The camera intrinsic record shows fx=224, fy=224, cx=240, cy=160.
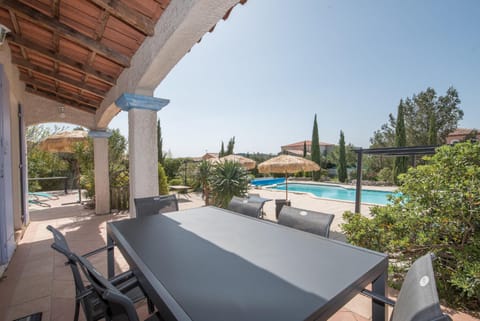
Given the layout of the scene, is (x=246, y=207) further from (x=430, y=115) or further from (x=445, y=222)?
(x=430, y=115)

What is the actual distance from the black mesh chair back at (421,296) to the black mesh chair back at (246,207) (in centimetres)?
184

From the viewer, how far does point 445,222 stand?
2361mm

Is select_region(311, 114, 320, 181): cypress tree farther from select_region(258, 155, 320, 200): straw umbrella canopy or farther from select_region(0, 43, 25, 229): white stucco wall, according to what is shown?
select_region(0, 43, 25, 229): white stucco wall

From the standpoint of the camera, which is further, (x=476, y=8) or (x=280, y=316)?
(x=476, y=8)

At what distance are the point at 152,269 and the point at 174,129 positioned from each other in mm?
16140

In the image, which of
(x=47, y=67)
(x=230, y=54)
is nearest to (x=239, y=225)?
(x=47, y=67)

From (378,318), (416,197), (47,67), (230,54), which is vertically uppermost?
(230,54)

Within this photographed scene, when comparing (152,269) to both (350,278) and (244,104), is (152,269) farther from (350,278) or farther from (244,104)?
(244,104)

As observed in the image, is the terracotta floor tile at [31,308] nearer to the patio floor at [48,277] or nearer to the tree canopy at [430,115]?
the patio floor at [48,277]

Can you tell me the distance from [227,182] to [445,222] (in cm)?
429

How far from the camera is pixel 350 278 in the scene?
47.2 inches

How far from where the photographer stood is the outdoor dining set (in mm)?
939

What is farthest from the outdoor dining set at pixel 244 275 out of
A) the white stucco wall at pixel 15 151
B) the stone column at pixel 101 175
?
the stone column at pixel 101 175

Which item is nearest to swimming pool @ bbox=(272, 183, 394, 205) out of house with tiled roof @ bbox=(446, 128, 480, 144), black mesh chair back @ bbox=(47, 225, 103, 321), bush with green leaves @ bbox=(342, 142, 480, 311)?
house with tiled roof @ bbox=(446, 128, 480, 144)
